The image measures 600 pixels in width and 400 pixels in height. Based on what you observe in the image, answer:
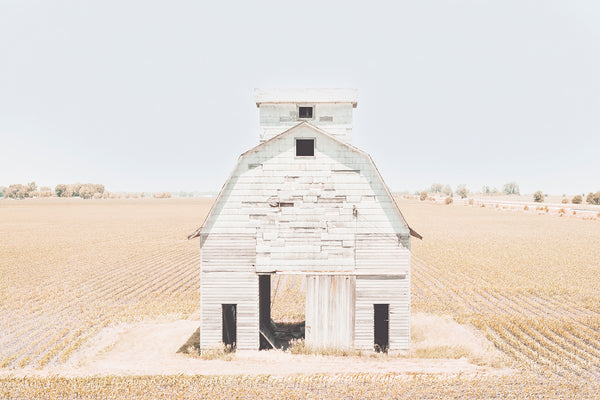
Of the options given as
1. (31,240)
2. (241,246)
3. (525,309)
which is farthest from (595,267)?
(31,240)

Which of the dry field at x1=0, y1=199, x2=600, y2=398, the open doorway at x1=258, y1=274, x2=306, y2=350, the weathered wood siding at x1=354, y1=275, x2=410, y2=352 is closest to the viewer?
the dry field at x1=0, y1=199, x2=600, y2=398

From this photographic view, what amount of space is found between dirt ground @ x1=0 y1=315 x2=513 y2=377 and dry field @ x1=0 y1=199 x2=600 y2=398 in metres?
0.66

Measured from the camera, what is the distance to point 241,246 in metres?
16.1

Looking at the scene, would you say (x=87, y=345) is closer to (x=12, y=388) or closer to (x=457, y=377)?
(x=12, y=388)

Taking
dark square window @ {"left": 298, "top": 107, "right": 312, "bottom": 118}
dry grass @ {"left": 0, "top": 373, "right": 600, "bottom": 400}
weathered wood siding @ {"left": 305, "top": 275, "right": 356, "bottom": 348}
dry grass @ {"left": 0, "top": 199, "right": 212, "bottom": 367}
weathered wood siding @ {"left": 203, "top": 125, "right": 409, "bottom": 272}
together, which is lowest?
dry grass @ {"left": 0, "top": 199, "right": 212, "bottom": 367}

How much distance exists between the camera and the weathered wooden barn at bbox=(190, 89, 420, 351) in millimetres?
15930

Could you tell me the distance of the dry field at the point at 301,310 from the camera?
12.7 metres

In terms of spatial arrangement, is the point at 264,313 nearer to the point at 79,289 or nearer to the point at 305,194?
the point at 305,194

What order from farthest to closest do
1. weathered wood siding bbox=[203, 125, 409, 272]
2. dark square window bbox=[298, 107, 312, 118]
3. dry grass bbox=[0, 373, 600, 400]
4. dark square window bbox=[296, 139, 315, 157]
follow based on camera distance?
dark square window bbox=[298, 107, 312, 118]
dark square window bbox=[296, 139, 315, 157]
weathered wood siding bbox=[203, 125, 409, 272]
dry grass bbox=[0, 373, 600, 400]

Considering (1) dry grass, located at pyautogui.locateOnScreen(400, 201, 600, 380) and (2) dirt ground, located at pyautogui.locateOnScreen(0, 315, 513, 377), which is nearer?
(2) dirt ground, located at pyautogui.locateOnScreen(0, 315, 513, 377)

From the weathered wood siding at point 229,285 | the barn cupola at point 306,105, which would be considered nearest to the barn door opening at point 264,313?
the weathered wood siding at point 229,285

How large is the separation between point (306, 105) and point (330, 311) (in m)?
10.5

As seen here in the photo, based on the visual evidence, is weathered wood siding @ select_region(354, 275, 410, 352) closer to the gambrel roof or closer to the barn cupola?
the gambrel roof

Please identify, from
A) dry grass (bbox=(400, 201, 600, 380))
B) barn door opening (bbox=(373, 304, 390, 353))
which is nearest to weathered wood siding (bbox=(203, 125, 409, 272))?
barn door opening (bbox=(373, 304, 390, 353))
